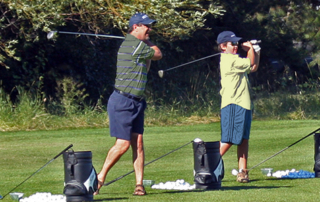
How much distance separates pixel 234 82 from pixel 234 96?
161 mm

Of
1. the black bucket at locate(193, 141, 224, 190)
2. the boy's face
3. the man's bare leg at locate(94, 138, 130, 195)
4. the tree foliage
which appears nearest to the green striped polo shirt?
the man's bare leg at locate(94, 138, 130, 195)

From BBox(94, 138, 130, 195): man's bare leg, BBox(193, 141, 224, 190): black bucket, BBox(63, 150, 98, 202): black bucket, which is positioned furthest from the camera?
BBox(193, 141, 224, 190): black bucket

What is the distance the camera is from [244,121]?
286 inches

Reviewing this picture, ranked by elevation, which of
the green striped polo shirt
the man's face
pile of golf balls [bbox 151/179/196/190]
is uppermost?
the man's face

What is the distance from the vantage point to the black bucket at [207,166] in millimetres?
6570

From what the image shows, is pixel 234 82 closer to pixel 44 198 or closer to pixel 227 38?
pixel 227 38

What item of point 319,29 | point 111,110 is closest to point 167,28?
point 111,110

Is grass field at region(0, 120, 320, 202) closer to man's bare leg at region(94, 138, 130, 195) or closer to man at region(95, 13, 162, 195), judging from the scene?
man's bare leg at region(94, 138, 130, 195)

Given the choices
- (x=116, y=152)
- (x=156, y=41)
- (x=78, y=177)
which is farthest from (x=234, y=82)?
(x=156, y=41)

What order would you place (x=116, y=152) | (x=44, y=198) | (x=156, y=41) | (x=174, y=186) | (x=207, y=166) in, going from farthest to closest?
(x=156, y=41) → (x=174, y=186) → (x=207, y=166) → (x=116, y=152) → (x=44, y=198)

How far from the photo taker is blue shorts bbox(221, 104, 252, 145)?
23.8 feet

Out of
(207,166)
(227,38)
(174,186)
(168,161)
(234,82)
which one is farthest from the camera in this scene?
(168,161)

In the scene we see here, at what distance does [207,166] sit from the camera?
21.5 ft

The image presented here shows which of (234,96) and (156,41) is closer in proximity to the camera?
(234,96)
